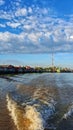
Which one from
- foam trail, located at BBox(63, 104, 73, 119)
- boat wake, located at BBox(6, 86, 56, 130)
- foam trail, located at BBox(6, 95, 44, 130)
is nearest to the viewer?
foam trail, located at BBox(6, 95, 44, 130)

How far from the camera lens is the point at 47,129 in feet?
41.8

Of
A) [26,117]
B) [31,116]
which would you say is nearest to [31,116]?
[31,116]

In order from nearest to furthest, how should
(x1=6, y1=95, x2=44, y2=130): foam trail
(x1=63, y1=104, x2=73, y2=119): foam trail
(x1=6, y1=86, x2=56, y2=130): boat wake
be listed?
(x1=6, y1=95, x2=44, y2=130): foam trail < (x1=6, y1=86, x2=56, y2=130): boat wake < (x1=63, y1=104, x2=73, y2=119): foam trail

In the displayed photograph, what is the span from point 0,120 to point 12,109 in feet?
8.43

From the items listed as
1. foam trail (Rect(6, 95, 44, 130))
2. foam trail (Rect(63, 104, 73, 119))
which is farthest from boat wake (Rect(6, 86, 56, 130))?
foam trail (Rect(63, 104, 73, 119))

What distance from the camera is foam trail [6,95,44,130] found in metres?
12.9

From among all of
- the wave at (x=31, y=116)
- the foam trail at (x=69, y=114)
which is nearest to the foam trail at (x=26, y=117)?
the wave at (x=31, y=116)

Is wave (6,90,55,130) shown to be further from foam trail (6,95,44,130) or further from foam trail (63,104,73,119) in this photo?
foam trail (63,104,73,119)

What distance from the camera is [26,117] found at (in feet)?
48.1

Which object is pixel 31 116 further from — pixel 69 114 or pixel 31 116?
pixel 69 114

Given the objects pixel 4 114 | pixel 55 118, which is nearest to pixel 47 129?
pixel 55 118

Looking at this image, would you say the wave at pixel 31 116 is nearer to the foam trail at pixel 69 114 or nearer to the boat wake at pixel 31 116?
the boat wake at pixel 31 116

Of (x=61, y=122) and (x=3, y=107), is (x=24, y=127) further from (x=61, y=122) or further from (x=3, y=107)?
(x=3, y=107)

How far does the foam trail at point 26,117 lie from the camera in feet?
42.3
